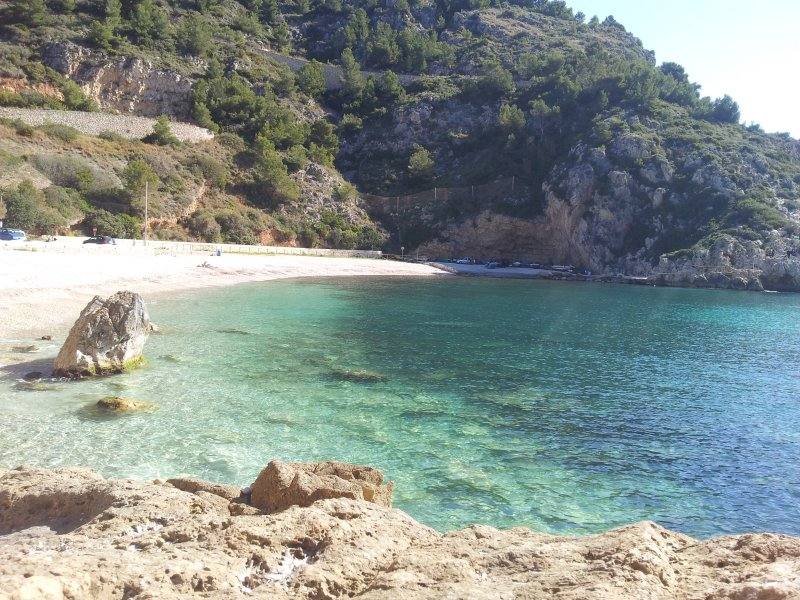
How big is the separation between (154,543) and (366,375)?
13.0 meters

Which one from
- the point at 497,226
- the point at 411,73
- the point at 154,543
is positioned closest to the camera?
the point at 154,543

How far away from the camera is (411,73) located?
4158 inches

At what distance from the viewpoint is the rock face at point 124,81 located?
239ft

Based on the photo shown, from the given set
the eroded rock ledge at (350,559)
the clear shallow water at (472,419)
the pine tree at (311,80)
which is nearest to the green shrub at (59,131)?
the pine tree at (311,80)

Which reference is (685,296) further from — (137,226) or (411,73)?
(411,73)

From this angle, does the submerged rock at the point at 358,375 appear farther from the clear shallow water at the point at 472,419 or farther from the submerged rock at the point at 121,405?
the submerged rock at the point at 121,405

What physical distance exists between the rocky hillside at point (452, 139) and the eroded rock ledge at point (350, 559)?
5966 centimetres

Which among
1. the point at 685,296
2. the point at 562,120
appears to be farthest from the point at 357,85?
the point at 685,296

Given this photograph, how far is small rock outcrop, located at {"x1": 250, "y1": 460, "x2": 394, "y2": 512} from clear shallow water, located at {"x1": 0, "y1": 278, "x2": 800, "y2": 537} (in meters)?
2.36

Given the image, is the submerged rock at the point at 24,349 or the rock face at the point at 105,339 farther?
the submerged rock at the point at 24,349

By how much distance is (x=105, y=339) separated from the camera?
51.2 ft

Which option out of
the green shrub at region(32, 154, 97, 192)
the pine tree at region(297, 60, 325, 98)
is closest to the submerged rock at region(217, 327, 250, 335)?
the green shrub at region(32, 154, 97, 192)

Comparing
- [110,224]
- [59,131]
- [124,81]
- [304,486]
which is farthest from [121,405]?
[124,81]

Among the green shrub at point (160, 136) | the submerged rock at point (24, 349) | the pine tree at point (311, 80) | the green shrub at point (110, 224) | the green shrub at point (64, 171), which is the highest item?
the pine tree at point (311, 80)
